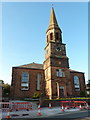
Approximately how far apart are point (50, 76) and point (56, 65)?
10.9 ft

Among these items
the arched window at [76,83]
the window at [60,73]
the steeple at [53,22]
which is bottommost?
the arched window at [76,83]

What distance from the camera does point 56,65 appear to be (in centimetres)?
2692

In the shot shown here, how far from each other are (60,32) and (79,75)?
14.9 m

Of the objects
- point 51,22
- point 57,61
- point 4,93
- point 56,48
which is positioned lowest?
point 4,93

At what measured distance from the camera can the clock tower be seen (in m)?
25.0

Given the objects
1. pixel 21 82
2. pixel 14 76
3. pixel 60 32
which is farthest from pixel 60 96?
pixel 60 32

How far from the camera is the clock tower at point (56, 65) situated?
2497 centimetres

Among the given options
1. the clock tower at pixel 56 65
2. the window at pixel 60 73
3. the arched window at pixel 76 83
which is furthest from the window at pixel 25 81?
the arched window at pixel 76 83

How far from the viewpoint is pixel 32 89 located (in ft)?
93.3

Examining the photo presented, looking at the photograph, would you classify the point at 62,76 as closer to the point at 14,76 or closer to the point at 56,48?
the point at 56,48

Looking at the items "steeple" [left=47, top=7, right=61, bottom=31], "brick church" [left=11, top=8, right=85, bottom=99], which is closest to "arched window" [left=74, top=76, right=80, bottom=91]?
"brick church" [left=11, top=8, right=85, bottom=99]

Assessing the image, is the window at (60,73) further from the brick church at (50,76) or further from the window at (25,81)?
the window at (25,81)

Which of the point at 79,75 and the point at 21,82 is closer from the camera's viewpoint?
the point at 21,82

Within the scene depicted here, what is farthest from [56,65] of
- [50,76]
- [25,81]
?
[25,81]
